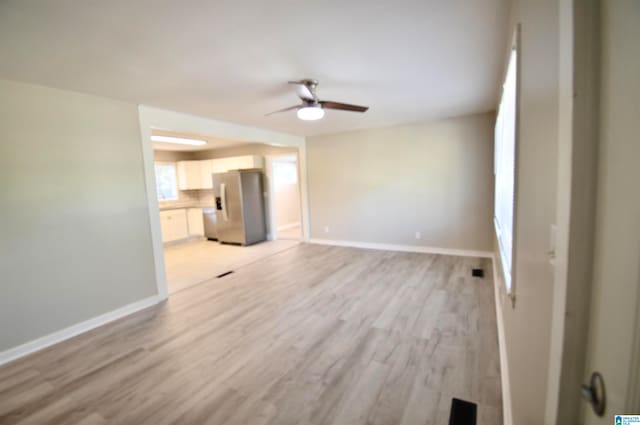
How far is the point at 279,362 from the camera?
7.18 ft

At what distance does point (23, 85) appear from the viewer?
2.46 m

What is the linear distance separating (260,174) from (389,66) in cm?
504

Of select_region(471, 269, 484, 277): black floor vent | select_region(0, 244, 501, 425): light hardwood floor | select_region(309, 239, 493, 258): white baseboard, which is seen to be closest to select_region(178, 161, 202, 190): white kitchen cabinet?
select_region(309, 239, 493, 258): white baseboard

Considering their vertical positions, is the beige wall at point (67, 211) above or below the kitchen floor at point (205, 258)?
above

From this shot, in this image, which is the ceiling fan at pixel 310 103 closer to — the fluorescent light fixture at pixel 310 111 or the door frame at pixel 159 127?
the fluorescent light fixture at pixel 310 111

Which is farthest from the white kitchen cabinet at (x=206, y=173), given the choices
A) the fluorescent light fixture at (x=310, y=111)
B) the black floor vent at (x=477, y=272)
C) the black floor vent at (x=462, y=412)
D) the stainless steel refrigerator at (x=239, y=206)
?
the black floor vent at (x=462, y=412)

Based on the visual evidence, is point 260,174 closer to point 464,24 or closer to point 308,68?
point 308,68

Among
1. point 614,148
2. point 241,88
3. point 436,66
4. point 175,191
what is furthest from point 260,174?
point 614,148

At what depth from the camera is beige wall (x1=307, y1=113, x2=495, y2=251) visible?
15.1 feet

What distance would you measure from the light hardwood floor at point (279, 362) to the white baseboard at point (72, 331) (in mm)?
106

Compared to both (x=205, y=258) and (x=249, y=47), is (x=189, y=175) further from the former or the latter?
(x=249, y=47)

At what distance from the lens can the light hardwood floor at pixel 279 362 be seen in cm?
174

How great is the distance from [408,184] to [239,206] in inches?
151

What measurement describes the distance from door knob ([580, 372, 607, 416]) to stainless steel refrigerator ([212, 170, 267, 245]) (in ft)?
21.0
